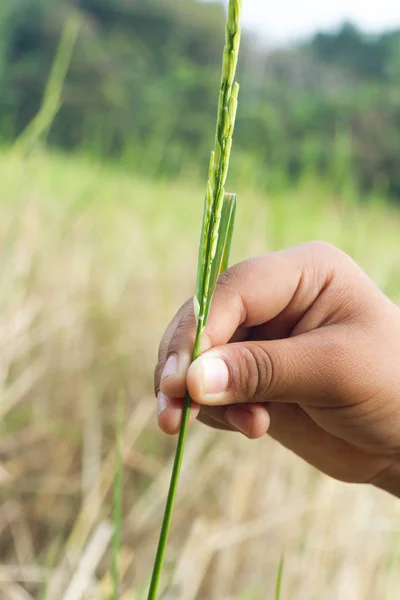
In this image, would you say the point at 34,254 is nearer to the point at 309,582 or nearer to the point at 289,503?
the point at 289,503

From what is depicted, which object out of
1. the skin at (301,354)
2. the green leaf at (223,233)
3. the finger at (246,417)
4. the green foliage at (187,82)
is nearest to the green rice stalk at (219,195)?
the green leaf at (223,233)

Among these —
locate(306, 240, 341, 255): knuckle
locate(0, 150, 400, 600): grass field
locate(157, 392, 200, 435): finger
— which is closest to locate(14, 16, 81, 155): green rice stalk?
locate(0, 150, 400, 600): grass field

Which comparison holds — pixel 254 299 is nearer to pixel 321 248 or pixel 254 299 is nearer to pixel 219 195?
pixel 321 248

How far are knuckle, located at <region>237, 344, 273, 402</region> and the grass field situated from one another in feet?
1.85

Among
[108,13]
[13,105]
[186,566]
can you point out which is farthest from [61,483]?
[108,13]

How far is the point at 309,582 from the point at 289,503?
16cm

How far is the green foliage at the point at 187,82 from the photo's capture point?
6188 mm

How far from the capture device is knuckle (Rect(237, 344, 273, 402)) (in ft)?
1.62

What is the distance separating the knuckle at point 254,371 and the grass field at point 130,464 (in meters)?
0.56

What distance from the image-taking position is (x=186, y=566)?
1.16m

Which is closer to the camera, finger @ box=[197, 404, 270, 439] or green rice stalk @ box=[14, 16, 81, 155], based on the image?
finger @ box=[197, 404, 270, 439]

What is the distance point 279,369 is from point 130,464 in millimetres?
1009

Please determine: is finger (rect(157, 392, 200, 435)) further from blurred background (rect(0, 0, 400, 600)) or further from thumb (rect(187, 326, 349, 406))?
blurred background (rect(0, 0, 400, 600))

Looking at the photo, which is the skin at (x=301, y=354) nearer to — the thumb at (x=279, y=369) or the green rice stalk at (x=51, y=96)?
the thumb at (x=279, y=369)
